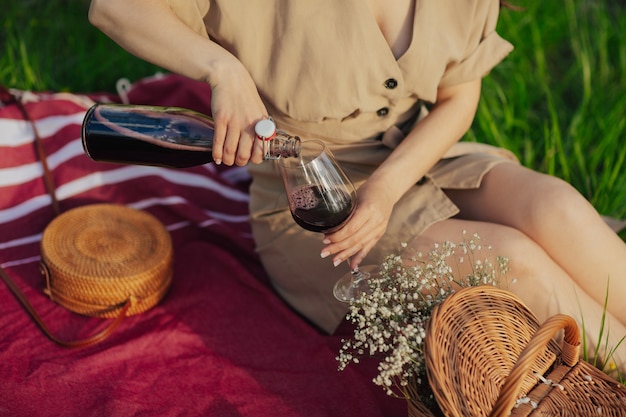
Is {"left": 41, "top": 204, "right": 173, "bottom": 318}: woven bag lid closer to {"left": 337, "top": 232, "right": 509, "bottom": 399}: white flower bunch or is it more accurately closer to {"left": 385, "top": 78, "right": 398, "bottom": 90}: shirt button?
{"left": 337, "top": 232, "right": 509, "bottom": 399}: white flower bunch

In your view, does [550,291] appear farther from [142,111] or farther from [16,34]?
[16,34]

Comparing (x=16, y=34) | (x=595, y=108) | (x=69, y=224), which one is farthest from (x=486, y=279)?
(x=16, y=34)

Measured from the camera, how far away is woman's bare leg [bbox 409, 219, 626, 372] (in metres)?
1.95

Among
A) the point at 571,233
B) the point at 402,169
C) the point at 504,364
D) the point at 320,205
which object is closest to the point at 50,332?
the point at 320,205

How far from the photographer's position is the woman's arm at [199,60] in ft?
5.50

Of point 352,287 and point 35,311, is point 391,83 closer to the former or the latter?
point 352,287

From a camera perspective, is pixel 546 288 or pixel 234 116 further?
pixel 546 288

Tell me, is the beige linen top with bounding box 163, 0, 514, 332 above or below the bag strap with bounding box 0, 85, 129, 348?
above

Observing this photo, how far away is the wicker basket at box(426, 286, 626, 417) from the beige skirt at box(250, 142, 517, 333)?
1.30 feet

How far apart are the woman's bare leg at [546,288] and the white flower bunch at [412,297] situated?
0.16 feet

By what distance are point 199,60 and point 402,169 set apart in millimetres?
651

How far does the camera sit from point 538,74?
3.62 metres

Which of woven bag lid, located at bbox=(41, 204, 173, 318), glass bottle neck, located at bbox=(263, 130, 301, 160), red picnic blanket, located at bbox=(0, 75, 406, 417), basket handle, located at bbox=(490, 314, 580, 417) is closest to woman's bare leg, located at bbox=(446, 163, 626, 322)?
basket handle, located at bbox=(490, 314, 580, 417)

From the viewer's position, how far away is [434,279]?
1.86m
